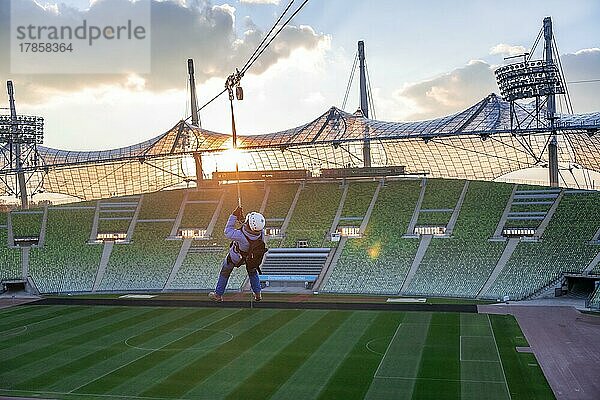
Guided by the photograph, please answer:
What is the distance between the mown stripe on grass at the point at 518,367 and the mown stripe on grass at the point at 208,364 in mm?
11176

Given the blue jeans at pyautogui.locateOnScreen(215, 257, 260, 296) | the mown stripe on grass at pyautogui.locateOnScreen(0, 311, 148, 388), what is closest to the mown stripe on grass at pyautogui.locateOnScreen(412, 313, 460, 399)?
the blue jeans at pyautogui.locateOnScreen(215, 257, 260, 296)

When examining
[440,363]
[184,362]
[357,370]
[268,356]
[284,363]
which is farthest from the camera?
[268,356]

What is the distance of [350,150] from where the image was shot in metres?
56.3

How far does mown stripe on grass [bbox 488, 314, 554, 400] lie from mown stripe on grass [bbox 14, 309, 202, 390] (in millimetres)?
16927

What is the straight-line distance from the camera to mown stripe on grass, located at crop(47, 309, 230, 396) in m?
22.6

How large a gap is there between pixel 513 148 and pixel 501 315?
21.8m

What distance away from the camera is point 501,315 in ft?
110

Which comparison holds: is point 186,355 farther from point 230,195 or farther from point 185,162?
point 185,162

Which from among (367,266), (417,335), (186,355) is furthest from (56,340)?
(367,266)

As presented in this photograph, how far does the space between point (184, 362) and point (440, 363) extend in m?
10.6

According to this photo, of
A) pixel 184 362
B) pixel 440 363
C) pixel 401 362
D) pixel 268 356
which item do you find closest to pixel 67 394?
pixel 184 362

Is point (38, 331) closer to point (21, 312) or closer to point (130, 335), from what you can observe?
point (130, 335)

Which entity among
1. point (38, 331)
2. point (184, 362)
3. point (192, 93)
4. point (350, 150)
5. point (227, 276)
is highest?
point (192, 93)

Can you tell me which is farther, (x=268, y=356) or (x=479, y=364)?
(x=268, y=356)
